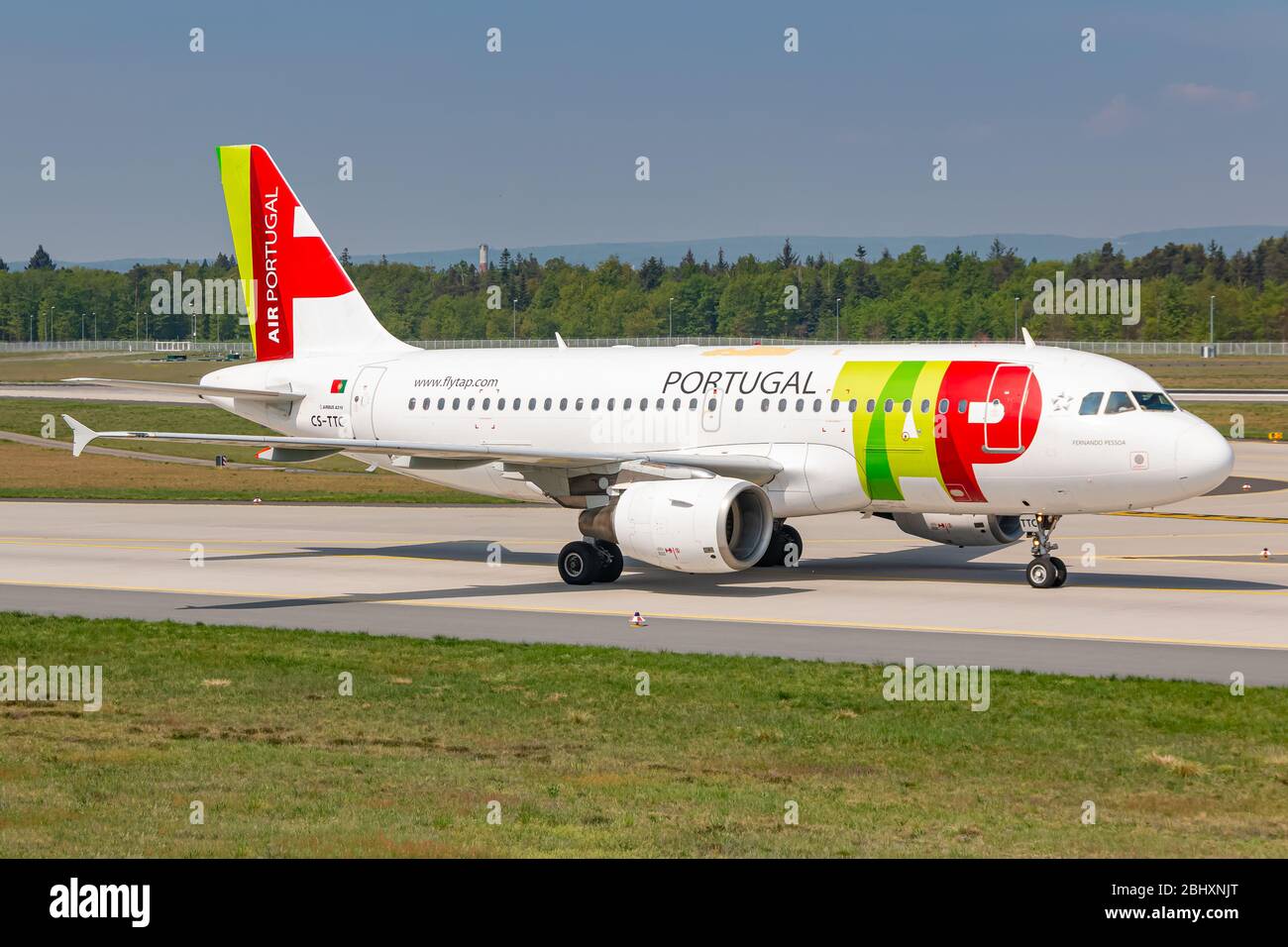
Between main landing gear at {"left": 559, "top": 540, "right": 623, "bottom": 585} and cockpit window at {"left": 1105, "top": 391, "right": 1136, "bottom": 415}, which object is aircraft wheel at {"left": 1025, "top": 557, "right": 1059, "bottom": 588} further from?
main landing gear at {"left": 559, "top": 540, "right": 623, "bottom": 585}

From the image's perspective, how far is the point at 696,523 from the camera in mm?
32375

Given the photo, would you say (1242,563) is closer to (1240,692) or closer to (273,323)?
(1240,692)

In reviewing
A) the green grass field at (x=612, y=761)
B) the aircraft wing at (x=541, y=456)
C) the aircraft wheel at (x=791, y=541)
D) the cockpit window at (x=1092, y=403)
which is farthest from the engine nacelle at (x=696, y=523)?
the green grass field at (x=612, y=761)

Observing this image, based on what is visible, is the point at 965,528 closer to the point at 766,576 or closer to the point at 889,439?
the point at 889,439

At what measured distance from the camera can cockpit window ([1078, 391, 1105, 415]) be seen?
106ft

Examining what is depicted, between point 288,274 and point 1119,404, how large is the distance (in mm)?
20992

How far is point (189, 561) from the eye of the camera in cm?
3959

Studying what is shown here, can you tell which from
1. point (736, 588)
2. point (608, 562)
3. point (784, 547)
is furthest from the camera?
point (784, 547)

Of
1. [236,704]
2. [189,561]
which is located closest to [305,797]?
[236,704]

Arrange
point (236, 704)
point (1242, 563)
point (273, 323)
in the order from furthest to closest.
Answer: point (273, 323) → point (1242, 563) → point (236, 704)

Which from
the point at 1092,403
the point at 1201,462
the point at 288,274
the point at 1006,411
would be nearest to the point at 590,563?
the point at 1006,411

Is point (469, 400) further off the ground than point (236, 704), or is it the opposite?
point (469, 400)

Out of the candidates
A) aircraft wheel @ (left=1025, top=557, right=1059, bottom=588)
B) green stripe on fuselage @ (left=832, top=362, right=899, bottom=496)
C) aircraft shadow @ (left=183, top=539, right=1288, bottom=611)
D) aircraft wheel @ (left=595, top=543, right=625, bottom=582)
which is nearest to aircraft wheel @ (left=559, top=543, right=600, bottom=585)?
aircraft wheel @ (left=595, top=543, right=625, bottom=582)
